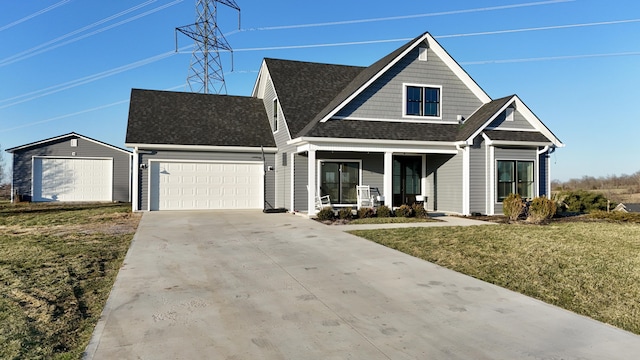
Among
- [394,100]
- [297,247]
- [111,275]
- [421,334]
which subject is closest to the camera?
[421,334]

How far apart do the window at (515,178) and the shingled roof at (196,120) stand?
9.68 meters

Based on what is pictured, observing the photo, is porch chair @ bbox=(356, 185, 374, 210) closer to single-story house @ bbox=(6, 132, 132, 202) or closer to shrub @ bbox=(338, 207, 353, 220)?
shrub @ bbox=(338, 207, 353, 220)

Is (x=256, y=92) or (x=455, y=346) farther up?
(x=256, y=92)

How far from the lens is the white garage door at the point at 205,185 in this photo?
17.9 meters

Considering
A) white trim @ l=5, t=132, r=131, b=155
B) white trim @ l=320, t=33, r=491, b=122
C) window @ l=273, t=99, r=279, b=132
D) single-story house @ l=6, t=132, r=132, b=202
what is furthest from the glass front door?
white trim @ l=5, t=132, r=131, b=155

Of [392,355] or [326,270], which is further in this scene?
[326,270]

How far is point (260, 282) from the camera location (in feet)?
20.4

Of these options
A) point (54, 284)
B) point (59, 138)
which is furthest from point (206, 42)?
point (54, 284)

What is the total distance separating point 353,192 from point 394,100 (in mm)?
4016

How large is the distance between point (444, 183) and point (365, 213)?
14.6 ft

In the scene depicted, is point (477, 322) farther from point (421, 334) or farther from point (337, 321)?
point (337, 321)

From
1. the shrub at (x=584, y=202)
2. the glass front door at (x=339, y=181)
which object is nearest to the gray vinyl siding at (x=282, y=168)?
the glass front door at (x=339, y=181)

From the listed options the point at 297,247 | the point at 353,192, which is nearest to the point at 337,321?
the point at 297,247

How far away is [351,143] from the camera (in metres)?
15.1
